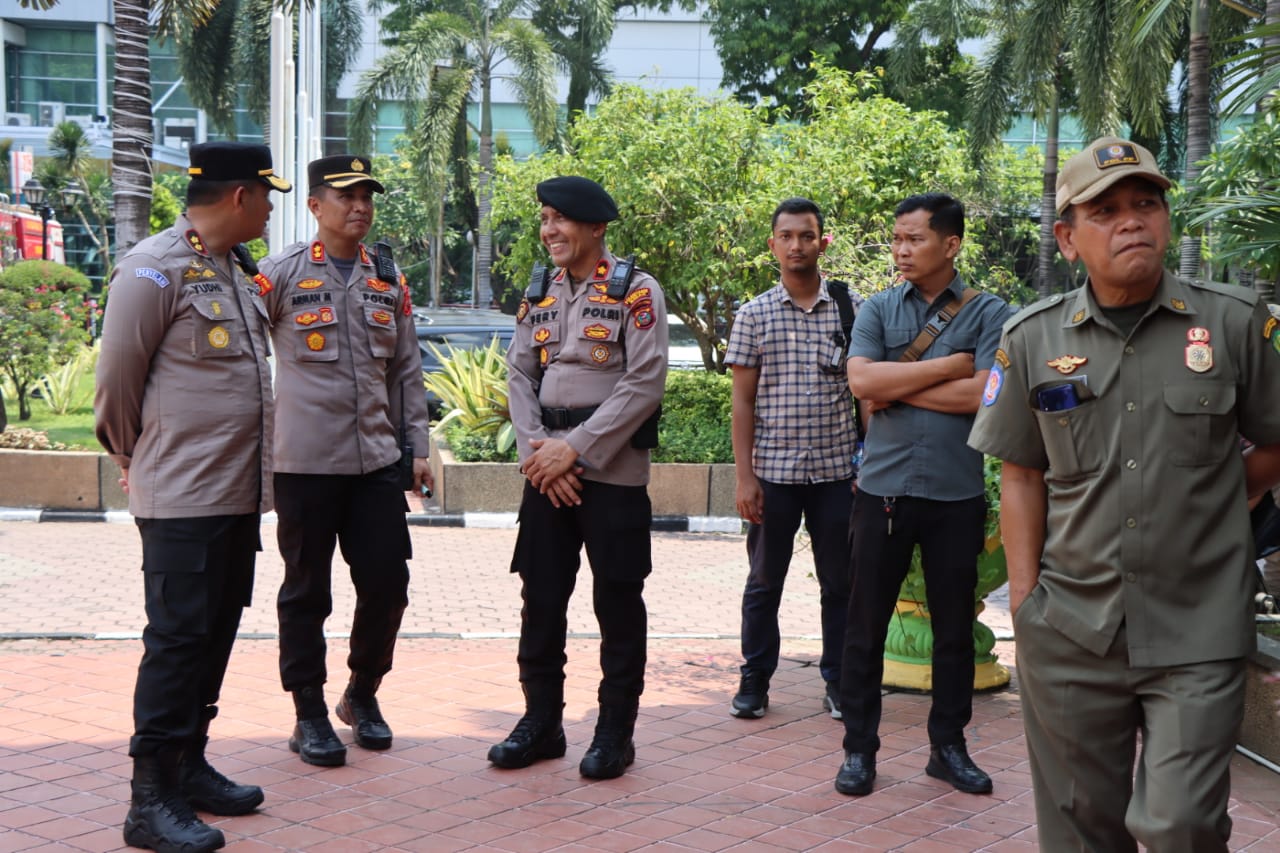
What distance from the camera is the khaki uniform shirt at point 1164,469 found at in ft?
9.83

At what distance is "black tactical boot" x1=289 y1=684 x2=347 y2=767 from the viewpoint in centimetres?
509

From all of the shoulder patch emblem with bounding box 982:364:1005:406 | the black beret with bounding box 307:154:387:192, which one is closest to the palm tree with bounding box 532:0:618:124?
the black beret with bounding box 307:154:387:192

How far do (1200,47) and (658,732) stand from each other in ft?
53.7

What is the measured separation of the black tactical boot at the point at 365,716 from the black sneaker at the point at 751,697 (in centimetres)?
149

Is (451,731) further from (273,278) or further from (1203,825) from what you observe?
(1203,825)

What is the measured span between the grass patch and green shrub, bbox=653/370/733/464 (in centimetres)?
530

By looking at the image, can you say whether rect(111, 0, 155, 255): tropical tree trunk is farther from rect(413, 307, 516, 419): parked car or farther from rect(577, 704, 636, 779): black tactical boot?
rect(577, 704, 636, 779): black tactical boot

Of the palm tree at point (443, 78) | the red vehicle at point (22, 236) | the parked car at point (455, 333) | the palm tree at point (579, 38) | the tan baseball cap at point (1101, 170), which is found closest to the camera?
the tan baseball cap at point (1101, 170)

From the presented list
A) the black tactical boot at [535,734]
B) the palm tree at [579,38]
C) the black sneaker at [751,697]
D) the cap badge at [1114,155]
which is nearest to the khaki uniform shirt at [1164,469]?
the cap badge at [1114,155]

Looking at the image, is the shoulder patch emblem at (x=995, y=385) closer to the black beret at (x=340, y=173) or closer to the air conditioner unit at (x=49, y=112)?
the black beret at (x=340, y=173)

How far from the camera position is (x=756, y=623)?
5.95 m

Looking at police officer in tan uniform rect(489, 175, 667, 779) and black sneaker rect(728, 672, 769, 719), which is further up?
police officer in tan uniform rect(489, 175, 667, 779)

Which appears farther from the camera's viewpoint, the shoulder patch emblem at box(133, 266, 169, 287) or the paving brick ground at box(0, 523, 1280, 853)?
the paving brick ground at box(0, 523, 1280, 853)

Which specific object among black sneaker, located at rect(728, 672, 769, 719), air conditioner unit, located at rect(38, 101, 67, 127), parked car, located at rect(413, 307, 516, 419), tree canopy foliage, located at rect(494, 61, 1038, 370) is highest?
air conditioner unit, located at rect(38, 101, 67, 127)
